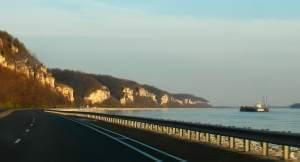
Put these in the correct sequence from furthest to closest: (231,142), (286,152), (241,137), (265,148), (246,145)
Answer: (231,142) < (246,145) < (241,137) < (265,148) < (286,152)

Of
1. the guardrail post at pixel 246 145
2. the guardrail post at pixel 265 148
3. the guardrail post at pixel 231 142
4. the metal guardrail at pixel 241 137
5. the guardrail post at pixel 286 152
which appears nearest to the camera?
the metal guardrail at pixel 241 137

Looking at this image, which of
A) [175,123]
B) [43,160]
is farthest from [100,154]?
[175,123]

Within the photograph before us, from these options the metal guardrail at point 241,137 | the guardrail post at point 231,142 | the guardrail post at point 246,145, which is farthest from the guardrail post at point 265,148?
the guardrail post at point 231,142

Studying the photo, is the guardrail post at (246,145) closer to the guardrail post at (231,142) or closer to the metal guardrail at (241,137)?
the metal guardrail at (241,137)

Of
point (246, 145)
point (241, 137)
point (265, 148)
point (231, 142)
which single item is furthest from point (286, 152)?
point (231, 142)

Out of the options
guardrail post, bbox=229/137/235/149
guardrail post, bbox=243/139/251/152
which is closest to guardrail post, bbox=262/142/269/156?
guardrail post, bbox=243/139/251/152

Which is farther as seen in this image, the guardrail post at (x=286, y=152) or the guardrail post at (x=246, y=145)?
the guardrail post at (x=246, y=145)

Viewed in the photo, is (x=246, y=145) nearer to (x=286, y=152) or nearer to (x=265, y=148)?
(x=265, y=148)

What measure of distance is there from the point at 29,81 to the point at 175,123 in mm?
157999

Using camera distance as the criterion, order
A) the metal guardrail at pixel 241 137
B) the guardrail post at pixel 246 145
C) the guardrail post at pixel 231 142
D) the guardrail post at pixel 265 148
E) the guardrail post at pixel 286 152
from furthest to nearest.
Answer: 1. the guardrail post at pixel 231 142
2. the guardrail post at pixel 246 145
3. the guardrail post at pixel 265 148
4. the guardrail post at pixel 286 152
5. the metal guardrail at pixel 241 137

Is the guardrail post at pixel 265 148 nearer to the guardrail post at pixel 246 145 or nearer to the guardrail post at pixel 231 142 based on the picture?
the guardrail post at pixel 246 145

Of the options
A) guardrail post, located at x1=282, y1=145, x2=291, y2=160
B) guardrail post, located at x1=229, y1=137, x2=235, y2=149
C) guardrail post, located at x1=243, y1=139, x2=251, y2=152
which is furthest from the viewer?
guardrail post, located at x1=229, y1=137, x2=235, y2=149

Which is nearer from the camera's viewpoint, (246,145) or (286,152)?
(286,152)

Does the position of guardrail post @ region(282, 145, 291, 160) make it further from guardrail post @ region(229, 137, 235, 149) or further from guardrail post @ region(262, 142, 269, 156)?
guardrail post @ region(229, 137, 235, 149)
